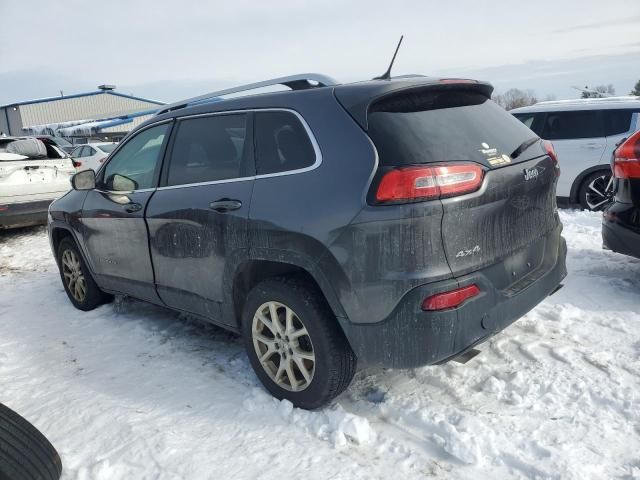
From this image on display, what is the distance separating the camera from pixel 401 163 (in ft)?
8.35

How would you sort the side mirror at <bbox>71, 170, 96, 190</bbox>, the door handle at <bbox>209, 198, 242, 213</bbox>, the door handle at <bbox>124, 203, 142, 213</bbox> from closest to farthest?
the door handle at <bbox>209, 198, 242, 213</bbox> < the door handle at <bbox>124, 203, 142, 213</bbox> < the side mirror at <bbox>71, 170, 96, 190</bbox>

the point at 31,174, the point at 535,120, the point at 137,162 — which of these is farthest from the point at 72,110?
the point at 137,162

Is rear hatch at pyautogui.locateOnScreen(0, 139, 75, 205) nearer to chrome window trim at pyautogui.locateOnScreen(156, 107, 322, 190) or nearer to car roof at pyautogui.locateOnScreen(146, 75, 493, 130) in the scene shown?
chrome window trim at pyautogui.locateOnScreen(156, 107, 322, 190)

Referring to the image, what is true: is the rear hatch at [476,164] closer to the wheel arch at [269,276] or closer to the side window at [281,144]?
the side window at [281,144]

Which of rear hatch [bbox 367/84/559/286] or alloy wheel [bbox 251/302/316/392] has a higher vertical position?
rear hatch [bbox 367/84/559/286]

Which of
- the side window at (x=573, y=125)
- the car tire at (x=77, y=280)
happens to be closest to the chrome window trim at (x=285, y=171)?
the car tire at (x=77, y=280)

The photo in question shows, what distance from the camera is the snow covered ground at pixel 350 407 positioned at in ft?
8.41

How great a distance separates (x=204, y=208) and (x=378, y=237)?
128 centimetres

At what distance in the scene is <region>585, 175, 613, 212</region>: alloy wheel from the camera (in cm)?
786

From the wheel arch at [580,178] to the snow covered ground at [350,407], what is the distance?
13.0ft

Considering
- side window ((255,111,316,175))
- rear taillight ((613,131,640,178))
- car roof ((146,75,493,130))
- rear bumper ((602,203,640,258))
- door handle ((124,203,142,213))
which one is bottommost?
rear bumper ((602,203,640,258))

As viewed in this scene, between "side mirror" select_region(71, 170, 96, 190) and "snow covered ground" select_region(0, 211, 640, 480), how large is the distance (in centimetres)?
121

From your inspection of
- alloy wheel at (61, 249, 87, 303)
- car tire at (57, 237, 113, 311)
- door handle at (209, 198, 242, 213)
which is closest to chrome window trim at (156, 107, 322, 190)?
door handle at (209, 198, 242, 213)

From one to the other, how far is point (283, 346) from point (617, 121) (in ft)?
23.3
